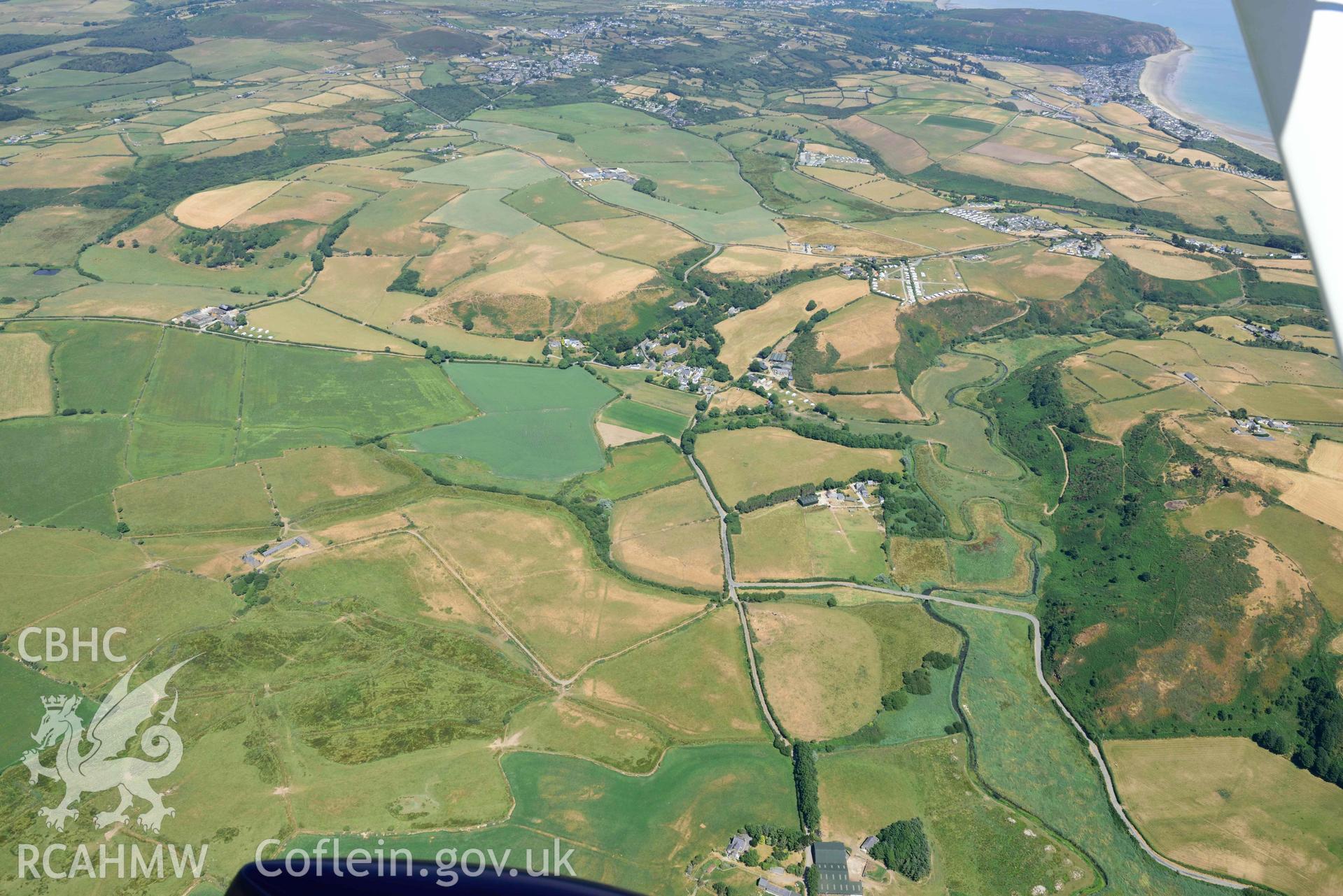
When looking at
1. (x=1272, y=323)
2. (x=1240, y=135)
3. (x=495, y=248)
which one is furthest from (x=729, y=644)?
(x=1240, y=135)

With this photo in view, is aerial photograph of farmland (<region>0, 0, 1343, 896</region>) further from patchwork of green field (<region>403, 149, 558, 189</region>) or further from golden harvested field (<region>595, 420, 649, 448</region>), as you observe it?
patchwork of green field (<region>403, 149, 558, 189</region>)

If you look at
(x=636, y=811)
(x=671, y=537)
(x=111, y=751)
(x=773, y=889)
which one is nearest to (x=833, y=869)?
(x=773, y=889)

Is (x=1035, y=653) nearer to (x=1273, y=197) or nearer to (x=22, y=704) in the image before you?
(x=22, y=704)

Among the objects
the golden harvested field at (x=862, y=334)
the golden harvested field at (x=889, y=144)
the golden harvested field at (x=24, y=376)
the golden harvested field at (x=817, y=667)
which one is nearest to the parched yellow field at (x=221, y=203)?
the golden harvested field at (x=24, y=376)

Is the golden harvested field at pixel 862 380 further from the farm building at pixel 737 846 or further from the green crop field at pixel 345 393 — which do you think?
the farm building at pixel 737 846

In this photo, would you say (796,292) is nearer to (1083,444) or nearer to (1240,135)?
(1083,444)

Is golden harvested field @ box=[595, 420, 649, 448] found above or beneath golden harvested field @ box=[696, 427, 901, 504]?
beneath

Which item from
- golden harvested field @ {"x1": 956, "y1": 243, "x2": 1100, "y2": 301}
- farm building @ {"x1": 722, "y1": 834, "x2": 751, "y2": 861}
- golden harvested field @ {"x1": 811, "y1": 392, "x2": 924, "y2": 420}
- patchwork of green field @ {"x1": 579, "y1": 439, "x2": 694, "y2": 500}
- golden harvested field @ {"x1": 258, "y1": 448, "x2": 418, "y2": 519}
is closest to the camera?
farm building @ {"x1": 722, "y1": 834, "x2": 751, "y2": 861}

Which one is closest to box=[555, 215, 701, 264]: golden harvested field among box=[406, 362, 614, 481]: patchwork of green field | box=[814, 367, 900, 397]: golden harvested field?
box=[406, 362, 614, 481]: patchwork of green field
